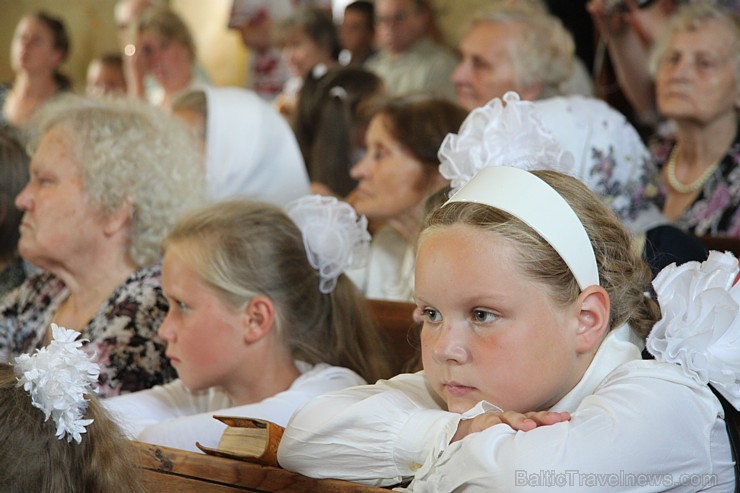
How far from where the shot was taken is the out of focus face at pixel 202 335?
241 cm

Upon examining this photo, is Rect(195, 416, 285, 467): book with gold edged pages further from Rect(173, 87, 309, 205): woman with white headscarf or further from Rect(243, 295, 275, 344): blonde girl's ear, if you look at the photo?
Rect(173, 87, 309, 205): woman with white headscarf

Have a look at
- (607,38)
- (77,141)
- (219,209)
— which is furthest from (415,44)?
(219,209)

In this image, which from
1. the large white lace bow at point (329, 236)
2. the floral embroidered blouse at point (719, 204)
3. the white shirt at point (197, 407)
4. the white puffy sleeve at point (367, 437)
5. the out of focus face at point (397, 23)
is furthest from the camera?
the out of focus face at point (397, 23)

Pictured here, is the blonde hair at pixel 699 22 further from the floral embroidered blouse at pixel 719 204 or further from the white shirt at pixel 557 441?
the white shirt at pixel 557 441

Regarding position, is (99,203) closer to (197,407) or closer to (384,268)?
(197,407)

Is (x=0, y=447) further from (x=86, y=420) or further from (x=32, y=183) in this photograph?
(x=32, y=183)

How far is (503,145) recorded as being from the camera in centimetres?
235

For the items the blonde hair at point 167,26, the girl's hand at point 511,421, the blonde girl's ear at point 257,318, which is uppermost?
the blonde hair at point 167,26

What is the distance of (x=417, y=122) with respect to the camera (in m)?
3.33

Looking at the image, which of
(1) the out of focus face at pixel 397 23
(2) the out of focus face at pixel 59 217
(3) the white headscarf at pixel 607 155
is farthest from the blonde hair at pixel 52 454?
(1) the out of focus face at pixel 397 23

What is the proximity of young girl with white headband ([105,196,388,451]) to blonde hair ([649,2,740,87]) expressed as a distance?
190cm

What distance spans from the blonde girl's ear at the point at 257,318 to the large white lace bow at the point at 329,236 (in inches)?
6.0

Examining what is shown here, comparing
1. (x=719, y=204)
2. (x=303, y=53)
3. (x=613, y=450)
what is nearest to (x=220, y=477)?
(x=613, y=450)

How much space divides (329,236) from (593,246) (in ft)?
2.93
